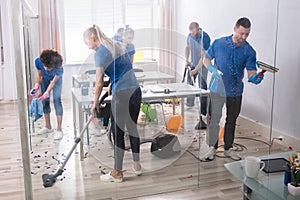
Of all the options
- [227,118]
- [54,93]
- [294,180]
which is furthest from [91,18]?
[294,180]

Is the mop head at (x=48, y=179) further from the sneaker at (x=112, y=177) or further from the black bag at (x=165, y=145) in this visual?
the black bag at (x=165, y=145)

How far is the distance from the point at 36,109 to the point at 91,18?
71 centimetres

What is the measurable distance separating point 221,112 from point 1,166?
6.49ft

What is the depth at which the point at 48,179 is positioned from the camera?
2465 millimetres

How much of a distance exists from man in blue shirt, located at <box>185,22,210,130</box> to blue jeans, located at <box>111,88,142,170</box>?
46 centimetres

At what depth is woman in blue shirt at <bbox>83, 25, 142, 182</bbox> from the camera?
93.2 inches

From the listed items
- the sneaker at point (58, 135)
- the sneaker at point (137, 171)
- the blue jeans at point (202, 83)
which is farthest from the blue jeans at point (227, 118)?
the sneaker at point (58, 135)

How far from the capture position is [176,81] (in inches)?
106

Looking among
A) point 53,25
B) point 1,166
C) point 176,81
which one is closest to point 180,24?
point 176,81

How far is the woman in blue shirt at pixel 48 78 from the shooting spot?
2295mm

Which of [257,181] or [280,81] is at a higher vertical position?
[280,81]

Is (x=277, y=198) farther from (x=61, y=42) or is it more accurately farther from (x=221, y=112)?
(x=61, y=42)

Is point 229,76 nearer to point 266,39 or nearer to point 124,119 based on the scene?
point 266,39

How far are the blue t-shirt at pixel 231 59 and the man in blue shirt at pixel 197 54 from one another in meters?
0.07
